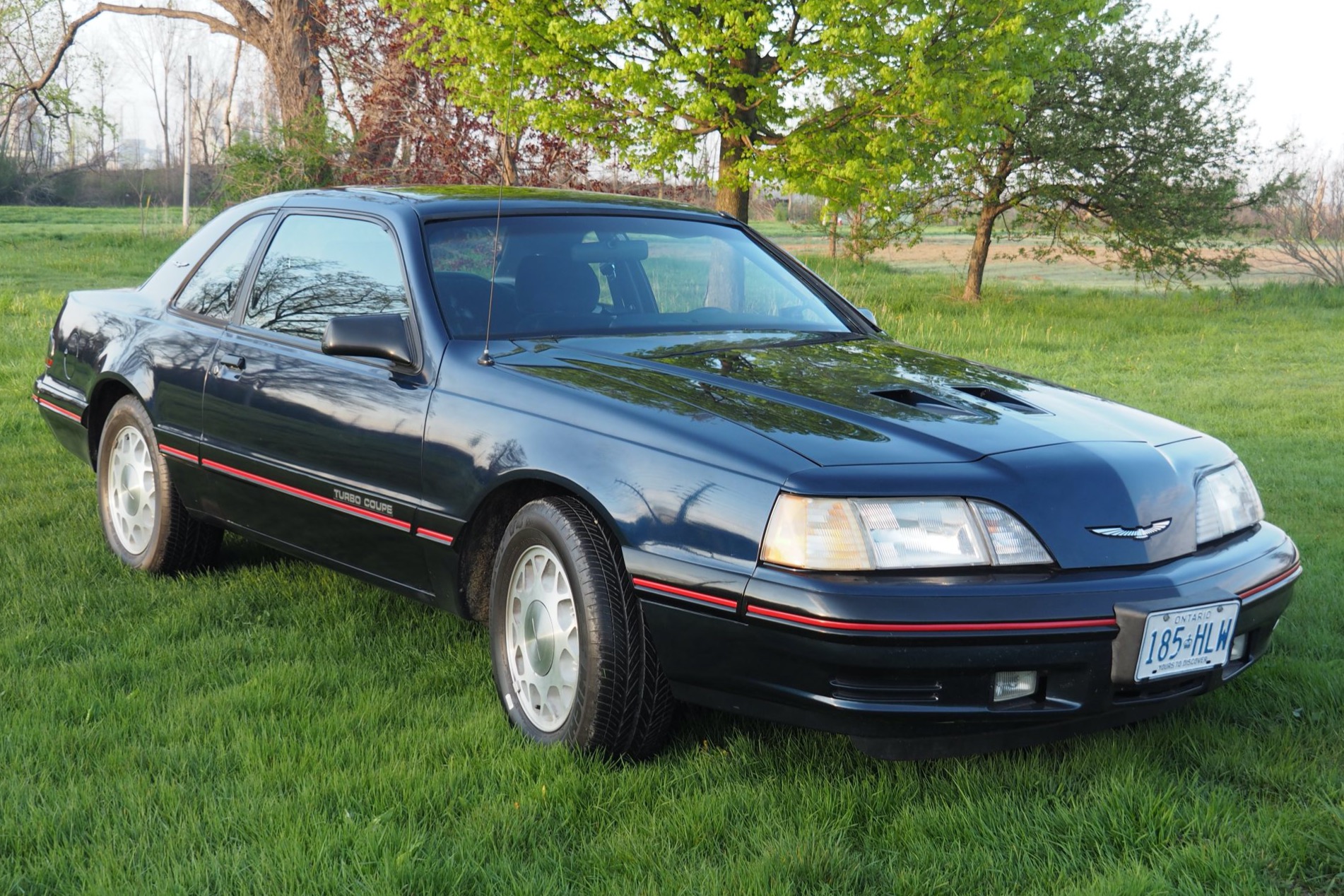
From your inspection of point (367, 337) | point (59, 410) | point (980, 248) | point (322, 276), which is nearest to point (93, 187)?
point (980, 248)

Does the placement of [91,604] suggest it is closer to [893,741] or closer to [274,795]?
[274,795]

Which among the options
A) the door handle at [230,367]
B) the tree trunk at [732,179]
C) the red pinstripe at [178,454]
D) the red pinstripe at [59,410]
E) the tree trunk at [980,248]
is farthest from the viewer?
the tree trunk at [980,248]

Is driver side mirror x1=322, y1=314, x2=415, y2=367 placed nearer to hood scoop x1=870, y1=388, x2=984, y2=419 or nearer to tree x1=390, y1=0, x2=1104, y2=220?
hood scoop x1=870, y1=388, x2=984, y2=419

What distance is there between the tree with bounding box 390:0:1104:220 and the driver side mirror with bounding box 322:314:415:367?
9.19 meters

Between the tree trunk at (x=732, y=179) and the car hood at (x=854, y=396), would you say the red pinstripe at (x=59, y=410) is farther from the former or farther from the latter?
the tree trunk at (x=732, y=179)

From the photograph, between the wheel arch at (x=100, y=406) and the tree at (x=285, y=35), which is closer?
the wheel arch at (x=100, y=406)

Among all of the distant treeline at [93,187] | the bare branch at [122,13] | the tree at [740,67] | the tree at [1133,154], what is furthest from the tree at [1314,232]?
the distant treeline at [93,187]

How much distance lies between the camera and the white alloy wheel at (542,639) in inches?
125

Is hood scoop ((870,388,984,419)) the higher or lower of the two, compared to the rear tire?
higher

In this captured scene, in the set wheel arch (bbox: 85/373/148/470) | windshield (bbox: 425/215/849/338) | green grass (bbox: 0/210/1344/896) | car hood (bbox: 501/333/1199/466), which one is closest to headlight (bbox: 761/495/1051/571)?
car hood (bbox: 501/333/1199/466)

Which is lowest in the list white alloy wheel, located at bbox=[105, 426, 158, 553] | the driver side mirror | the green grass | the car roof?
the green grass

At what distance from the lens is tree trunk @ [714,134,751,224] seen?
43.5 ft

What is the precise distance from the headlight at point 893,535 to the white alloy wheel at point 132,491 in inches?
118

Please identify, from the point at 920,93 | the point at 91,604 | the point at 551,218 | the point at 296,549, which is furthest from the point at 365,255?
the point at 920,93
